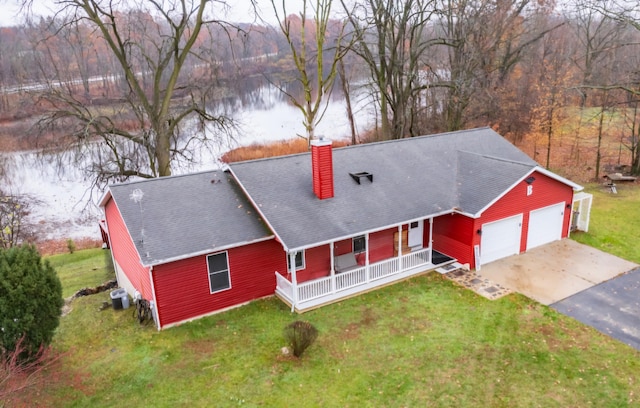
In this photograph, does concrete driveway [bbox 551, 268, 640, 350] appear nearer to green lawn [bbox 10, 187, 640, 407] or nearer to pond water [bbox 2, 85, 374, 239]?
green lawn [bbox 10, 187, 640, 407]

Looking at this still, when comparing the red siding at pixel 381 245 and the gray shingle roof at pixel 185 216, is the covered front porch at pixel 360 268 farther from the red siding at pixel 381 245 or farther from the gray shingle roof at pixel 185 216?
the gray shingle roof at pixel 185 216

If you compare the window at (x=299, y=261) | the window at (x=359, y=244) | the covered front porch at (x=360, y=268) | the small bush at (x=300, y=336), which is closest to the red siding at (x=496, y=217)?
the covered front porch at (x=360, y=268)

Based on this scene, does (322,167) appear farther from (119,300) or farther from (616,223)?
(616,223)

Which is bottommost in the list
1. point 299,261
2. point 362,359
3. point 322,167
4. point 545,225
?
point 362,359

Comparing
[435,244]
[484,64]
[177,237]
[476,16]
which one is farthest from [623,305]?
[484,64]

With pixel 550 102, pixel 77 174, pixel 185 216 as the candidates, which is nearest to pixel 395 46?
pixel 550 102

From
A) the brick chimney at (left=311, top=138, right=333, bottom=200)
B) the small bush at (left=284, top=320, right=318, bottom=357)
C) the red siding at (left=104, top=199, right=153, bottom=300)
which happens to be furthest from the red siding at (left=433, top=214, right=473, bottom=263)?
the red siding at (left=104, top=199, right=153, bottom=300)
